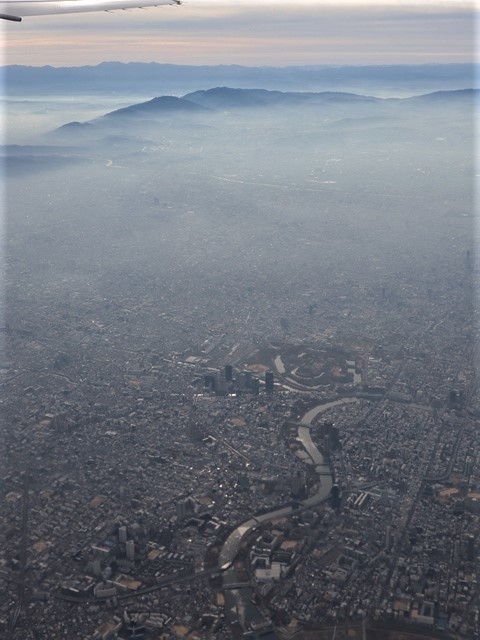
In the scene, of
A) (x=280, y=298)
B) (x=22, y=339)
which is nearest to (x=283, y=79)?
(x=280, y=298)

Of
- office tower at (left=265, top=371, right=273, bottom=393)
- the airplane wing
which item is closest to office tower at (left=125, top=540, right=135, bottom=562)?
office tower at (left=265, top=371, right=273, bottom=393)

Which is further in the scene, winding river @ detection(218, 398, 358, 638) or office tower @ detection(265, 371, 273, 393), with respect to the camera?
office tower @ detection(265, 371, 273, 393)

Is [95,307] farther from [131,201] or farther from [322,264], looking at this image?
[131,201]

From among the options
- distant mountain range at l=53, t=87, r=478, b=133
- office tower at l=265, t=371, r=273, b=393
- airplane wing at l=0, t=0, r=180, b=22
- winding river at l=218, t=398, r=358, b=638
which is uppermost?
distant mountain range at l=53, t=87, r=478, b=133

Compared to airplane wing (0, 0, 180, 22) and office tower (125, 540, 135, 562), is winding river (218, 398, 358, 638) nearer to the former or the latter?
office tower (125, 540, 135, 562)

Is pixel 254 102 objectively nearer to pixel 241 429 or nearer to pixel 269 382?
pixel 269 382

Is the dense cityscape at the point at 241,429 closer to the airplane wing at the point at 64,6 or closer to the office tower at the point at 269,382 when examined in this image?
the office tower at the point at 269,382
